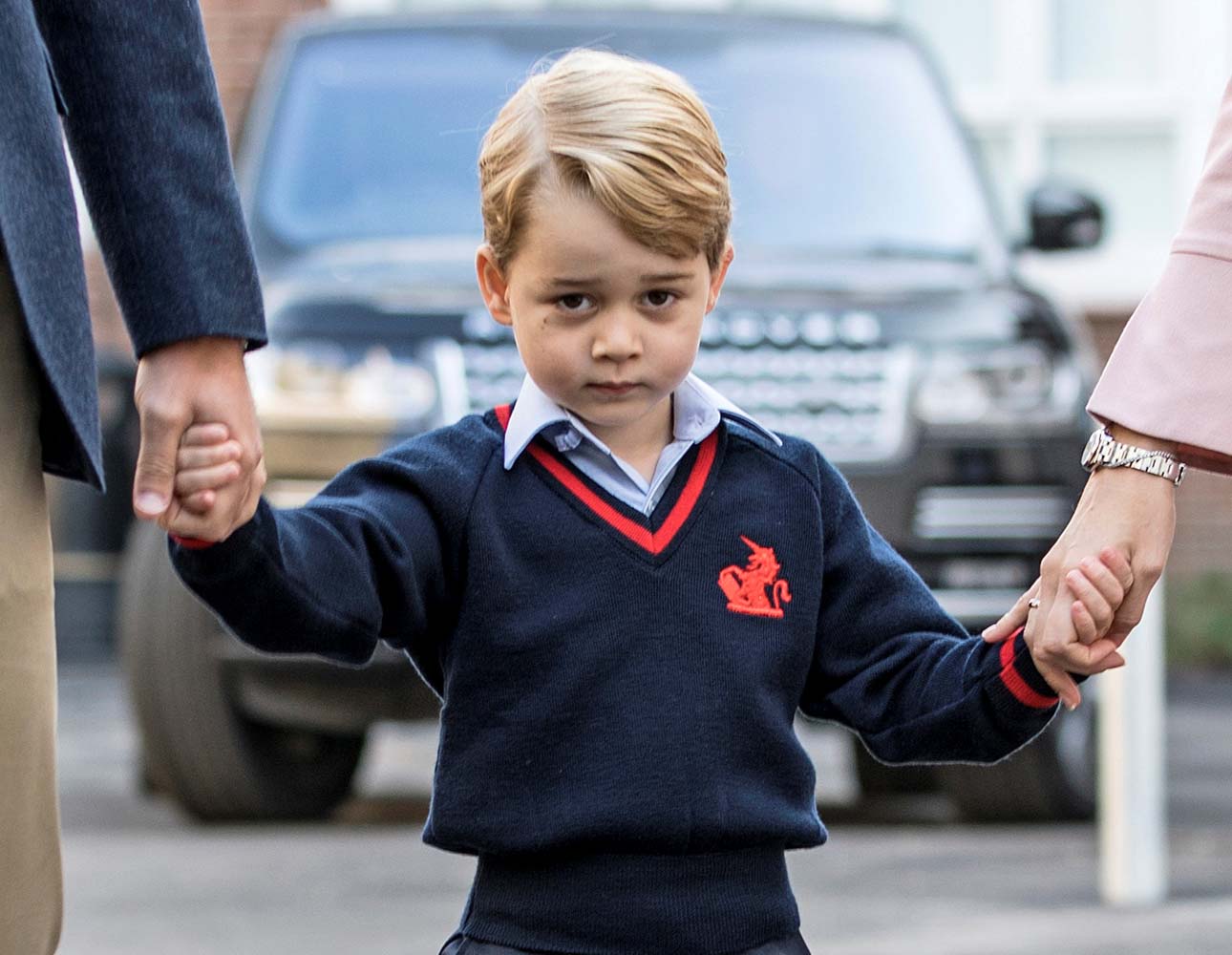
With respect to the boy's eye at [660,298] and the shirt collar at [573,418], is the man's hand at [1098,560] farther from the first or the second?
the boy's eye at [660,298]

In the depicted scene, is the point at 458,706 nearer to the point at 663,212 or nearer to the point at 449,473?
the point at 449,473

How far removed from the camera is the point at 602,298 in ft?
Answer: 7.80

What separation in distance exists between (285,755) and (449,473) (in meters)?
4.19

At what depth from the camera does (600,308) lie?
2377 millimetres

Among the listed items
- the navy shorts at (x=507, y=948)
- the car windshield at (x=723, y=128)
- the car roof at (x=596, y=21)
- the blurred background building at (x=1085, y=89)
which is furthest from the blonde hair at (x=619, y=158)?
the blurred background building at (x=1085, y=89)

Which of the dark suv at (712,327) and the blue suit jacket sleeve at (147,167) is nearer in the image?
the blue suit jacket sleeve at (147,167)

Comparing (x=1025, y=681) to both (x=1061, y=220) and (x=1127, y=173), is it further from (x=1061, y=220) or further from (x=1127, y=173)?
(x=1127, y=173)

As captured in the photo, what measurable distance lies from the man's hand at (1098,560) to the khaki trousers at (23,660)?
37.0 inches

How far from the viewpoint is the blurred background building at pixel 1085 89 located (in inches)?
483

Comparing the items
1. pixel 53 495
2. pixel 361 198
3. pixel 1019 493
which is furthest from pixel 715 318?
pixel 53 495

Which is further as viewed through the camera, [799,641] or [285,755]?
[285,755]

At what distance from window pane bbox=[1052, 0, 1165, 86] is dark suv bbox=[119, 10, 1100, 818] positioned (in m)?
5.61

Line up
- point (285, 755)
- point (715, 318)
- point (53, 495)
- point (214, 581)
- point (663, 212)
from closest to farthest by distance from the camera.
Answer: point (214, 581) < point (663, 212) < point (715, 318) < point (285, 755) < point (53, 495)

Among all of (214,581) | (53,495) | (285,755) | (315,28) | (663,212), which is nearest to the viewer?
(214,581)
